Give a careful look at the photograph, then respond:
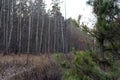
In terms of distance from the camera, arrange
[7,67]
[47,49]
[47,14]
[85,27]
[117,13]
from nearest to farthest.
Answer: [117,13] → [85,27] → [7,67] → [47,49] → [47,14]

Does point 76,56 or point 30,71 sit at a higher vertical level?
point 76,56

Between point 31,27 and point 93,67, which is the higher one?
point 31,27

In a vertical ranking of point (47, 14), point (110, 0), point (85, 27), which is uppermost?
point (47, 14)

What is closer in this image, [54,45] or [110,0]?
[110,0]

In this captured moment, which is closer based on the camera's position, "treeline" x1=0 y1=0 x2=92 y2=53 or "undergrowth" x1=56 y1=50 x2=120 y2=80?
"undergrowth" x1=56 y1=50 x2=120 y2=80

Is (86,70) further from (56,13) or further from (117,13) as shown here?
(56,13)

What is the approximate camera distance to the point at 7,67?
11.7 meters

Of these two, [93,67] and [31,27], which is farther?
[31,27]

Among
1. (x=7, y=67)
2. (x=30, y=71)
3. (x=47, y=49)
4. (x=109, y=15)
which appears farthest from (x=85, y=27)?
(x=47, y=49)

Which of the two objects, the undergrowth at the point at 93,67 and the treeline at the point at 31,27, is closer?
the undergrowth at the point at 93,67

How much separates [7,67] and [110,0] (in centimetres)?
926

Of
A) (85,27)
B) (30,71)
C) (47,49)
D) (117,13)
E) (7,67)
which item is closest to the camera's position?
(117,13)

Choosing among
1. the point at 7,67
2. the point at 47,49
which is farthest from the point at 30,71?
the point at 47,49

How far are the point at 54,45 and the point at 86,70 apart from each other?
28939 millimetres
